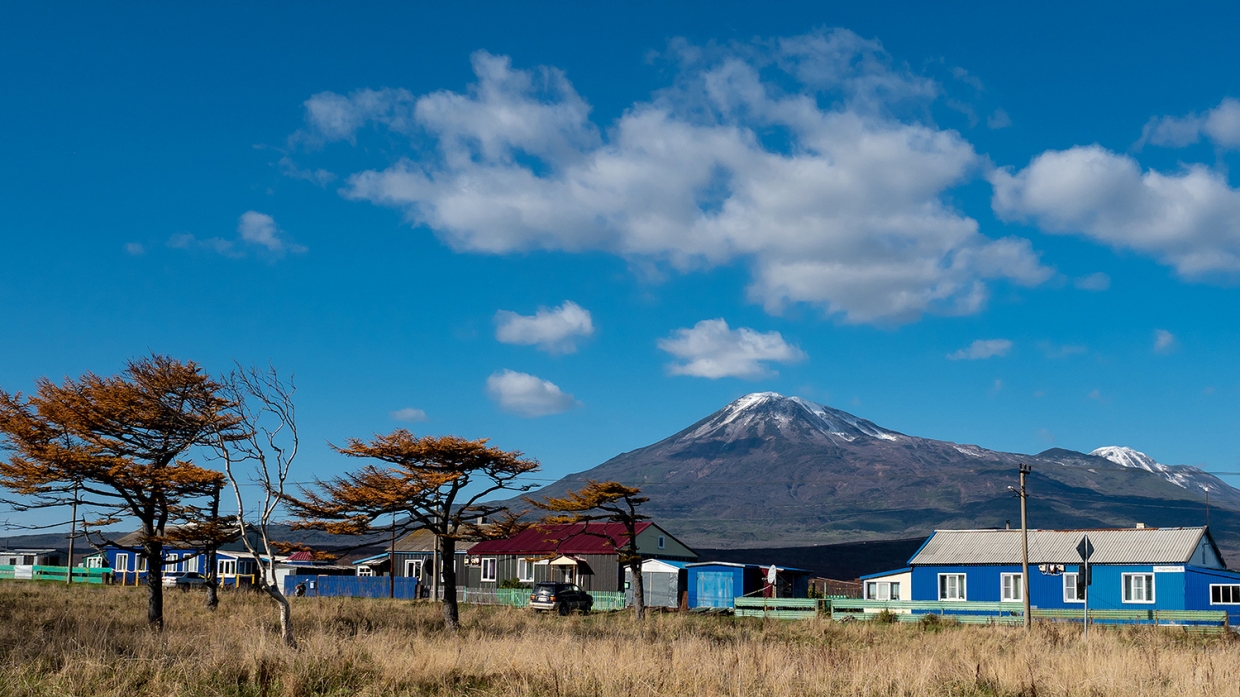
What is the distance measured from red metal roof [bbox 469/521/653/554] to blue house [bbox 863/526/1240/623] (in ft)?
57.2

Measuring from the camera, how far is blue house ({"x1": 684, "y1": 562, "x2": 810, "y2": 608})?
179 feet

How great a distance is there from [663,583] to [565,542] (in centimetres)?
Answer: 813

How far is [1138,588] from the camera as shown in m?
45.5

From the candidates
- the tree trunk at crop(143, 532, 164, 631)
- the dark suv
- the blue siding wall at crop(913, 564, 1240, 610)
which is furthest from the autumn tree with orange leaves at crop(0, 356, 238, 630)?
the blue siding wall at crop(913, 564, 1240, 610)

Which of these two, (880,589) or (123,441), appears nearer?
(123,441)

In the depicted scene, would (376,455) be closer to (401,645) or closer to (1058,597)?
(401,645)

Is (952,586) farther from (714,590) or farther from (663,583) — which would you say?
(663,583)

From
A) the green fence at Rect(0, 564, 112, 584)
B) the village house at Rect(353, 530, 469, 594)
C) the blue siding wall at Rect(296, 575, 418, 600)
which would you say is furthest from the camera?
the village house at Rect(353, 530, 469, 594)

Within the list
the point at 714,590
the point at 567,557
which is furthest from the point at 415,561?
the point at 714,590

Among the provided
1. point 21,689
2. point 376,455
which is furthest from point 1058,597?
point 21,689

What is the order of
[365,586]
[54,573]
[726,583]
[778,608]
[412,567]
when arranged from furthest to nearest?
[54,573]
[412,567]
[365,586]
[726,583]
[778,608]

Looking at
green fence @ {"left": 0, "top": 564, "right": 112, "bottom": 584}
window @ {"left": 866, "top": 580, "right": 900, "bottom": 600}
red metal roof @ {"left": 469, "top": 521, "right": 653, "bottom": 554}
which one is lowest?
green fence @ {"left": 0, "top": 564, "right": 112, "bottom": 584}

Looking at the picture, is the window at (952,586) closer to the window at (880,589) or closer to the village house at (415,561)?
the window at (880,589)

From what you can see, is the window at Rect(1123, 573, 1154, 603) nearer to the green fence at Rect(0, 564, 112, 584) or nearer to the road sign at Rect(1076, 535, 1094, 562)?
the road sign at Rect(1076, 535, 1094, 562)
